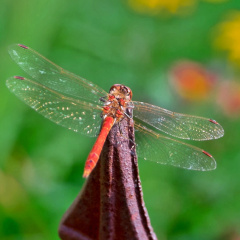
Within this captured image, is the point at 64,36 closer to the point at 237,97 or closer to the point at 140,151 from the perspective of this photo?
the point at 237,97

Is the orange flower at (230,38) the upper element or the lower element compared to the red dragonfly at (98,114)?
upper

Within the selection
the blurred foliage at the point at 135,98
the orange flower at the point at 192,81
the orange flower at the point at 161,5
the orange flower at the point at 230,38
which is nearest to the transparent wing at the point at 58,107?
the blurred foliage at the point at 135,98

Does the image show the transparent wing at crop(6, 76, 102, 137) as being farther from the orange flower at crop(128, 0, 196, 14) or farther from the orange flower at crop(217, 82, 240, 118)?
the orange flower at crop(128, 0, 196, 14)

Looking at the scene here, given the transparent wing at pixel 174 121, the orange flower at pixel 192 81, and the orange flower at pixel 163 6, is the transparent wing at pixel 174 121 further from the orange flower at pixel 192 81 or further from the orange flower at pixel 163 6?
the orange flower at pixel 163 6

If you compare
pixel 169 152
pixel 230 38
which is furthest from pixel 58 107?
pixel 230 38

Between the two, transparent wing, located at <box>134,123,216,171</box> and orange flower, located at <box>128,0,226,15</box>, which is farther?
orange flower, located at <box>128,0,226,15</box>

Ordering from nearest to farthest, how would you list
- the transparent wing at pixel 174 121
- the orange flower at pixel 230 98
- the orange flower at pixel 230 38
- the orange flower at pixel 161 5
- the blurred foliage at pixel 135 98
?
the transparent wing at pixel 174 121 < the blurred foliage at pixel 135 98 < the orange flower at pixel 230 98 < the orange flower at pixel 230 38 < the orange flower at pixel 161 5

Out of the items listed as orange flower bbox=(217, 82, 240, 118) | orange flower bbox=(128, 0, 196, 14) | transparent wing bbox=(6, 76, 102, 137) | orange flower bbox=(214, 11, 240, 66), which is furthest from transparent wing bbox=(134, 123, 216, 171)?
orange flower bbox=(128, 0, 196, 14)
